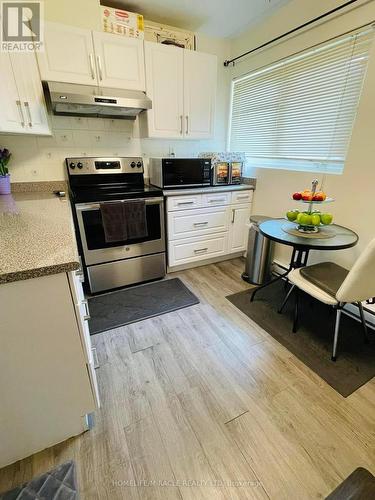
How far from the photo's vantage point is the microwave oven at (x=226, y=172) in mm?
2686

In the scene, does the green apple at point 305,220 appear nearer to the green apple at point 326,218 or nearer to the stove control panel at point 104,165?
the green apple at point 326,218

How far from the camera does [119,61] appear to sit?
205 centimetres

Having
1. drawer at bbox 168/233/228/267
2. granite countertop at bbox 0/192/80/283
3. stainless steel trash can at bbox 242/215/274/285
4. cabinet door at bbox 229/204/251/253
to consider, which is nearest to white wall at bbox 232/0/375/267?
stainless steel trash can at bbox 242/215/274/285

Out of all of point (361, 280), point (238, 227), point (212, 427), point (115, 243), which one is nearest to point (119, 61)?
point (115, 243)

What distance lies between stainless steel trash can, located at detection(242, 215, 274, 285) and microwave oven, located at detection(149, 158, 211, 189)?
74 cm

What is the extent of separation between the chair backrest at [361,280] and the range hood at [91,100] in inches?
79.6

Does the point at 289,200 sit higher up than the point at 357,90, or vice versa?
the point at 357,90

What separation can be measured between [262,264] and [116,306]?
149 cm

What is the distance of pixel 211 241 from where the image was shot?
2758 millimetres

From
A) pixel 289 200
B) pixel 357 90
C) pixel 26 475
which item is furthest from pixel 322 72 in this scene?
pixel 26 475

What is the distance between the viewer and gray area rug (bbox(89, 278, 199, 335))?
1.95m

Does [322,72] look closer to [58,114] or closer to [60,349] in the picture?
[58,114]

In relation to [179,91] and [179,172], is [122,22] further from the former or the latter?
[179,172]

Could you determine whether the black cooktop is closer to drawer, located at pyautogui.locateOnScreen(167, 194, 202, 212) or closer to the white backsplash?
drawer, located at pyautogui.locateOnScreen(167, 194, 202, 212)
